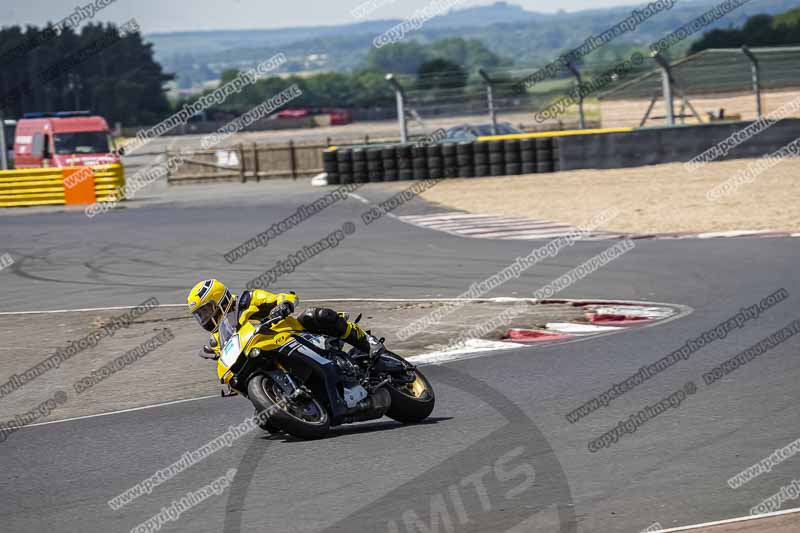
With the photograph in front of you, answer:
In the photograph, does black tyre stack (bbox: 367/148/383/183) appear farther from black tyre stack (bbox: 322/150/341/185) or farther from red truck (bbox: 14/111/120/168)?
red truck (bbox: 14/111/120/168)

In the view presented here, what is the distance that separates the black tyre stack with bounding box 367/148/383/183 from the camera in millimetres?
31625

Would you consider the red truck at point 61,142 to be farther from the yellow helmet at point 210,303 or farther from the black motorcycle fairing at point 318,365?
the black motorcycle fairing at point 318,365

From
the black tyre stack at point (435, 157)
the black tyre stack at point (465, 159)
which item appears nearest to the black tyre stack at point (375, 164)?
the black tyre stack at point (435, 157)

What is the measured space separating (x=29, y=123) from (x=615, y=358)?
31133 mm

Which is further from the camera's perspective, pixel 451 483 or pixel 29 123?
pixel 29 123

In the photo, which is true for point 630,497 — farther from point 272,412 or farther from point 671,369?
point 671,369

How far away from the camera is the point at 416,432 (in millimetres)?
8641

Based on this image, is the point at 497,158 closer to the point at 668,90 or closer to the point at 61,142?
the point at 668,90

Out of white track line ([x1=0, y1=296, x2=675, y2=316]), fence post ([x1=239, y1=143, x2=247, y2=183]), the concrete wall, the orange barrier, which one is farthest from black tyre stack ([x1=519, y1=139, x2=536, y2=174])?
white track line ([x1=0, y1=296, x2=675, y2=316])

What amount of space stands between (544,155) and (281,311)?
2288 cm

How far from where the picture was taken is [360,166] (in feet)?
105

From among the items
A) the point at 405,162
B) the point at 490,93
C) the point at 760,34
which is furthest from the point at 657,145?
the point at 760,34

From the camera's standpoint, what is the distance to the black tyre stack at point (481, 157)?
3111 cm

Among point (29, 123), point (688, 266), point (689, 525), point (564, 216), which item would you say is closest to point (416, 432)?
point (689, 525)
